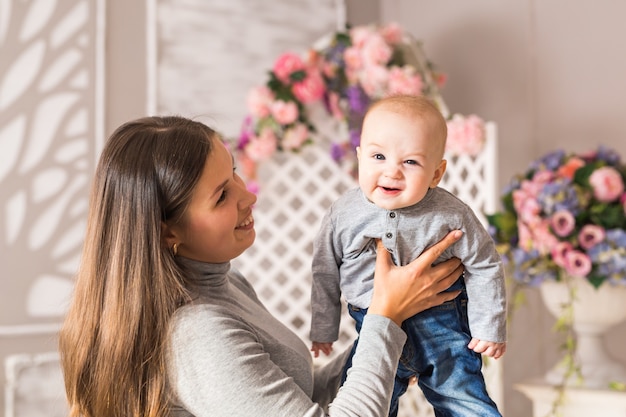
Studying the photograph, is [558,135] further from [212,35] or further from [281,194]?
[212,35]

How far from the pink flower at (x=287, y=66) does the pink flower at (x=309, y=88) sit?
0.05 meters

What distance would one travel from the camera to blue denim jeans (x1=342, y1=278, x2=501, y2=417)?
5.41 ft

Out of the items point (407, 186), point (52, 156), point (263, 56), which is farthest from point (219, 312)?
point (263, 56)

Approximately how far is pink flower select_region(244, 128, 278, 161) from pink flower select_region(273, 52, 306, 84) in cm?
24

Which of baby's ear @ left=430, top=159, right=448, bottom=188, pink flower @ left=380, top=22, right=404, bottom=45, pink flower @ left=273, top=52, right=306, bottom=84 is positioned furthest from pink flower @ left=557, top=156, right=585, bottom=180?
baby's ear @ left=430, top=159, right=448, bottom=188

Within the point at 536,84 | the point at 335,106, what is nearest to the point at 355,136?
the point at 335,106

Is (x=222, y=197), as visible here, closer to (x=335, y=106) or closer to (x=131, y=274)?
(x=131, y=274)

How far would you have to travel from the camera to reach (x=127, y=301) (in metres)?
1.49


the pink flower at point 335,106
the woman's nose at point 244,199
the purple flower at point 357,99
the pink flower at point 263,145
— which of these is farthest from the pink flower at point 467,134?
the woman's nose at point 244,199

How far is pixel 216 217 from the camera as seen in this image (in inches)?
61.1

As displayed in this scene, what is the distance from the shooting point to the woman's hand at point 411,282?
156 cm

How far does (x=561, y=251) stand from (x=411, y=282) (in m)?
1.34

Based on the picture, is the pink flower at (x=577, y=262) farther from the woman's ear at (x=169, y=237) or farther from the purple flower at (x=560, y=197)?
the woman's ear at (x=169, y=237)

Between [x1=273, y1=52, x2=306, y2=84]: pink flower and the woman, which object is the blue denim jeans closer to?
the woman
